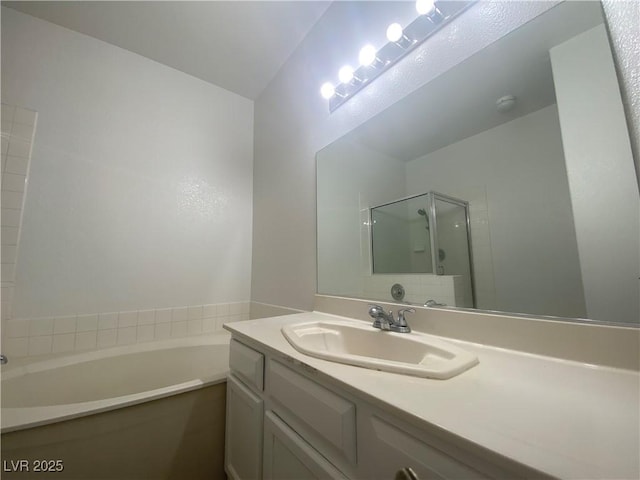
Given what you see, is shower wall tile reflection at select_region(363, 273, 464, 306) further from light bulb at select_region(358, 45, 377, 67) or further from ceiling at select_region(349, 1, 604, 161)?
light bulb at select_region(358, 45, 377, 67)

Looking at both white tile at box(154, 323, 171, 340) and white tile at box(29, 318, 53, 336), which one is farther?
white tile at box(154, 323, 171, 340)

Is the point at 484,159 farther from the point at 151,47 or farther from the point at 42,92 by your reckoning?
the point at 42,92

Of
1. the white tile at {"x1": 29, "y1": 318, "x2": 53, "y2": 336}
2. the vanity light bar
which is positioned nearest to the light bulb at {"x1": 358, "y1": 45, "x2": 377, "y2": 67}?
the vanity light bar

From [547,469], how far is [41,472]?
1.47 meters

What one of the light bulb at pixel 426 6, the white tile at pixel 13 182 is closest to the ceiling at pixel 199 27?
the light bulb at pixel 426 6

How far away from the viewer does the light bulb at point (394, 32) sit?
1.04 m

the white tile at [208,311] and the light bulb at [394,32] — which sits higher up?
the light bulb at [394,32]

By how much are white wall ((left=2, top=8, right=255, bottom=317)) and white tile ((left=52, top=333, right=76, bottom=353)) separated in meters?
0.14

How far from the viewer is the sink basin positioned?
0.57 metres

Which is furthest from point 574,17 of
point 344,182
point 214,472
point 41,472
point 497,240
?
point 41,472

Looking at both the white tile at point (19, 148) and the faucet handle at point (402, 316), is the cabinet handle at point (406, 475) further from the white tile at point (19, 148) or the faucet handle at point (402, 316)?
the white tile at point (19, 148)

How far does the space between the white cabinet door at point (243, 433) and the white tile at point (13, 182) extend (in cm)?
159

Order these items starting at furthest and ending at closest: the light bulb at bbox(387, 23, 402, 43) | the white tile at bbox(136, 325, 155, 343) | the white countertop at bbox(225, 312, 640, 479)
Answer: the white tile at bbox(136, 325, 155, 343) → the light bulb at bbox(387, 23, 402, 43) → the white countertop at bbox(225, 312, 640, 479)

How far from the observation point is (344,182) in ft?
4.59
